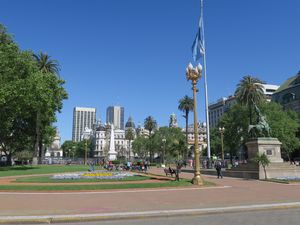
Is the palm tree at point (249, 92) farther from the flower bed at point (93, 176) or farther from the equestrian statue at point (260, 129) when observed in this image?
the flower bed at point (93, 176)

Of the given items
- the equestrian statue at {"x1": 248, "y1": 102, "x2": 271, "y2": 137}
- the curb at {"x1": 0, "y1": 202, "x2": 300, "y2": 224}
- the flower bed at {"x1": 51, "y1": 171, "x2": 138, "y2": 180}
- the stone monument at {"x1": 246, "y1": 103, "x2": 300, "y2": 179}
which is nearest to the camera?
the curb at {"x1": 0, "y1": 202, "x2": 300, "y2": 224}

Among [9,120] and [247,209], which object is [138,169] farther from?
[247,209]

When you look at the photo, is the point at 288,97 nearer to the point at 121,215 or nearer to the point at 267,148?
the point at 267,148

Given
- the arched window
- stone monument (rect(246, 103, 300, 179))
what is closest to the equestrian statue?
stone monument (rect(246, 103, 300, 179))

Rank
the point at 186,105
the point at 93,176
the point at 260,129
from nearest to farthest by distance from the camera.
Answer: the point at 93,176, the point at 260,129, the point at 186,105

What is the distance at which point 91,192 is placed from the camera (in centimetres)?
1820

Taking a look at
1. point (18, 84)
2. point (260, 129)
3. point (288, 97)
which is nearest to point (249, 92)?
point (260, 129)

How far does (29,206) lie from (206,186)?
40.3 ft

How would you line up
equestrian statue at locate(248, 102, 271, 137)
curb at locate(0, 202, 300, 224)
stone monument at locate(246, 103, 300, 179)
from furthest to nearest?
A: equestrian statue at locate(248, 102, 271, 137), stone monument at locate(246, 103, 300, 179), curb at locate(0, 202, 300, 224)

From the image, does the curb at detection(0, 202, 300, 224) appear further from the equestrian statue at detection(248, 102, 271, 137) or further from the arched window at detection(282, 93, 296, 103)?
the arched window at detection(282, 93, 296, 103)

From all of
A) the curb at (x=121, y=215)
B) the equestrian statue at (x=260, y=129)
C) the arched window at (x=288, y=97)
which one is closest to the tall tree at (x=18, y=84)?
the equestrian statue at (x=260, y=129)

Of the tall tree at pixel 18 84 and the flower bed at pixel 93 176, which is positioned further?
the tall tree at pixel 18 84

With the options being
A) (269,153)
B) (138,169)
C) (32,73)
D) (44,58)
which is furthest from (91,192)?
(44,58)

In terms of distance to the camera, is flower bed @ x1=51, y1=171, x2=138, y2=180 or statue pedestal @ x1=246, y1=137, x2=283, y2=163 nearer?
flower bed @ x1=51, y1=171, x2=138, y2=180
